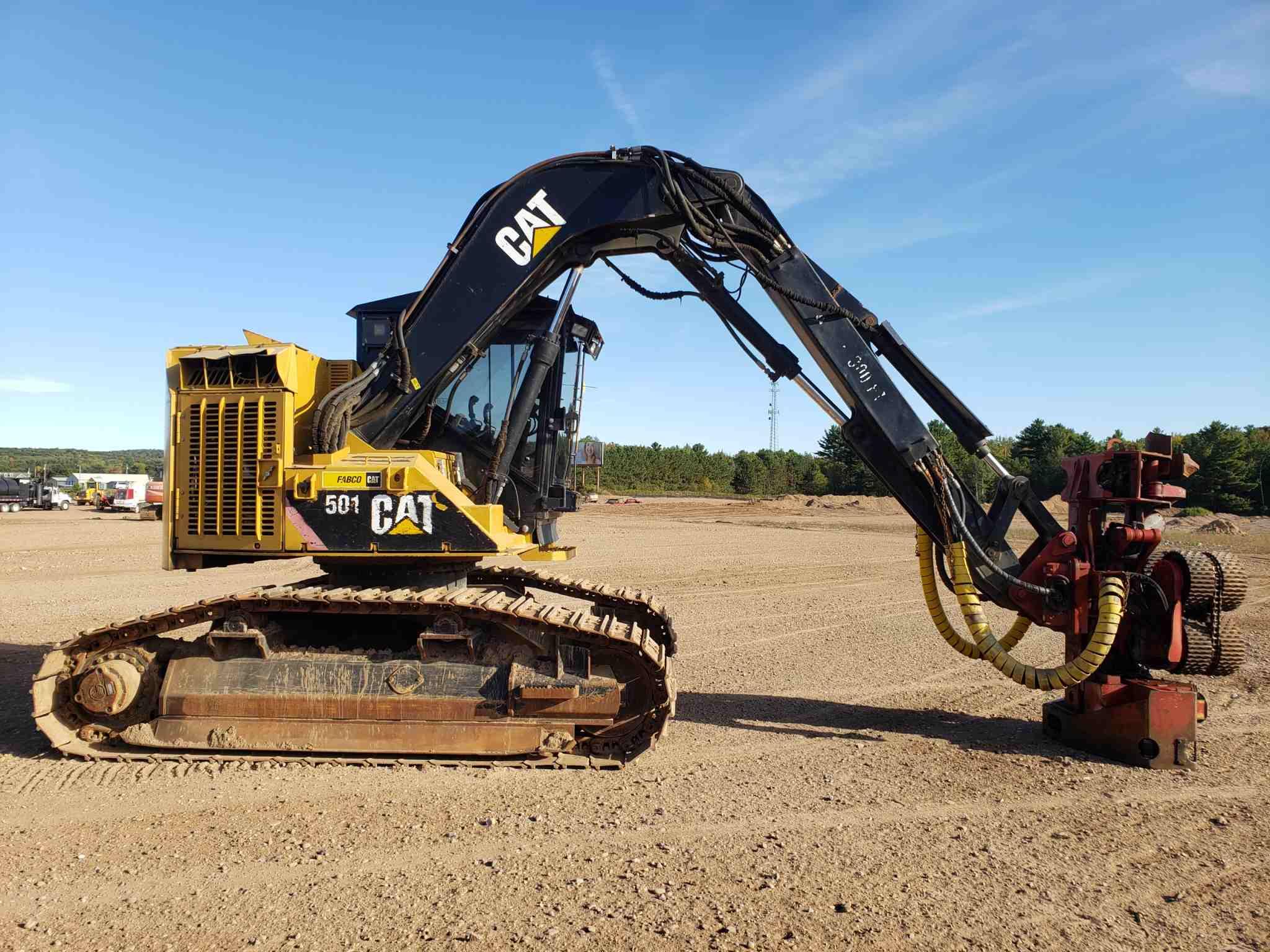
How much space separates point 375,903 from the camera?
4137mm

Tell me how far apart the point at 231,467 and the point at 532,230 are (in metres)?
3.09

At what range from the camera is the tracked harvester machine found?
6.32m

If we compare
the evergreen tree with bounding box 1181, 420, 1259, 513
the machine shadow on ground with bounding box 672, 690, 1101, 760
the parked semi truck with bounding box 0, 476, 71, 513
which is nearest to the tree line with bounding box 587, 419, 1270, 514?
the evergreen tree with bounding box 1181, 420, 1259, 513

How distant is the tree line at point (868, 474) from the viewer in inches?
1820

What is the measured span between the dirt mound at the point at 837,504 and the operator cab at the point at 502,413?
38.8 meters

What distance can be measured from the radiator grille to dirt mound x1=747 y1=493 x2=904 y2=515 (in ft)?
134

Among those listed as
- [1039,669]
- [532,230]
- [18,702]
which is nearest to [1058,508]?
[1039,669]

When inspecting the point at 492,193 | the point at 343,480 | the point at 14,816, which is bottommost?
the point at 14,816

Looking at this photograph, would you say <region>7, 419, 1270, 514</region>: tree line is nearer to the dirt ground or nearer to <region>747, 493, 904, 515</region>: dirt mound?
<region>747, 493, 904, 515</region>: dirt mound

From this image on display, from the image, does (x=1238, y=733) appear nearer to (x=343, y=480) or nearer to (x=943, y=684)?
(x=943, y=684)

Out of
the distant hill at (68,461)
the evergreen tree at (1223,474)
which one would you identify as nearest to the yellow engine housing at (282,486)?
the evergreen tree at (1223,474)

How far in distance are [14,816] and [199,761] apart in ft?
3.87

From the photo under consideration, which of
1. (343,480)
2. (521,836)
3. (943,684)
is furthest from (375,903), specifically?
(943,684)

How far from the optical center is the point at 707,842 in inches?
191
